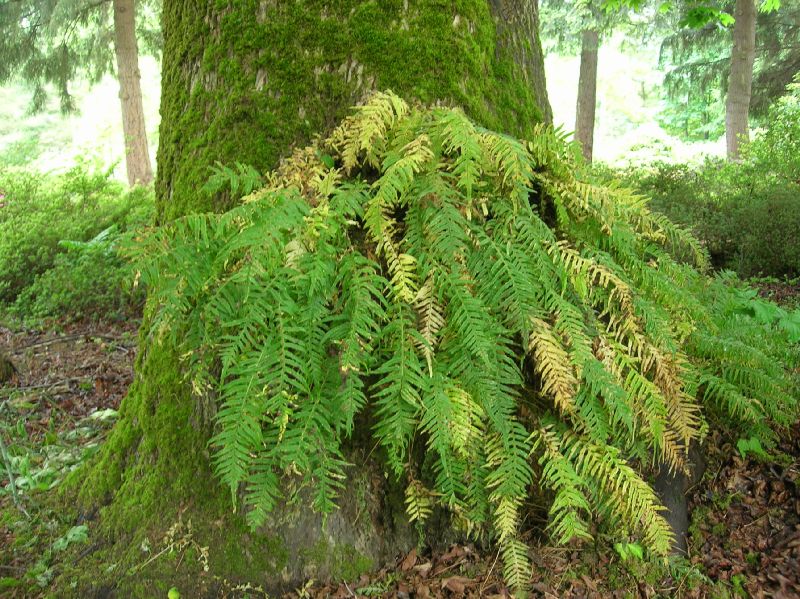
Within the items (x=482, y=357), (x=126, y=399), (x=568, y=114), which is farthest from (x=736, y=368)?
(x=568, y=114)

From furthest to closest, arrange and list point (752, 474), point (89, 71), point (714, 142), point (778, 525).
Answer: point (714, 142) → point (89, 71) → point (752, 474) → point (778, 525)

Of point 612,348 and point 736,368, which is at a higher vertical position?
point 612,348

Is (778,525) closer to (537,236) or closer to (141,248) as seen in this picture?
(537,236)

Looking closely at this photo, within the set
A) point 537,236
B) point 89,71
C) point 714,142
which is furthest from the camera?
point 714,142

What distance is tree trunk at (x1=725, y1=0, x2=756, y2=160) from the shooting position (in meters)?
13.2

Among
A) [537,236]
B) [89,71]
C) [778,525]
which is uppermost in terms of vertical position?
[89,71]

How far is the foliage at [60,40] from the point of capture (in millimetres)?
12484

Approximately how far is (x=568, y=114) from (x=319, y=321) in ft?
95.9

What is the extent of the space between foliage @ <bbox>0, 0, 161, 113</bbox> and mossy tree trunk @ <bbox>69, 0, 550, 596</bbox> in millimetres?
12086

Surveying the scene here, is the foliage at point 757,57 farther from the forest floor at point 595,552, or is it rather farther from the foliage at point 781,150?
the forest floor at point 595,552

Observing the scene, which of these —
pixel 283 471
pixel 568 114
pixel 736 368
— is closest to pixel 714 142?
pixel 568 114

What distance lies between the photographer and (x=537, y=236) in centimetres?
218

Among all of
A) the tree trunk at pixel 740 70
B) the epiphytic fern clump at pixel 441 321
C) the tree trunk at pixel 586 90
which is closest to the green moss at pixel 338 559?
the epiphytic fern clump at pixel 441 321

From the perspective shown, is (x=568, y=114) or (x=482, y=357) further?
(x=568, y=114)
